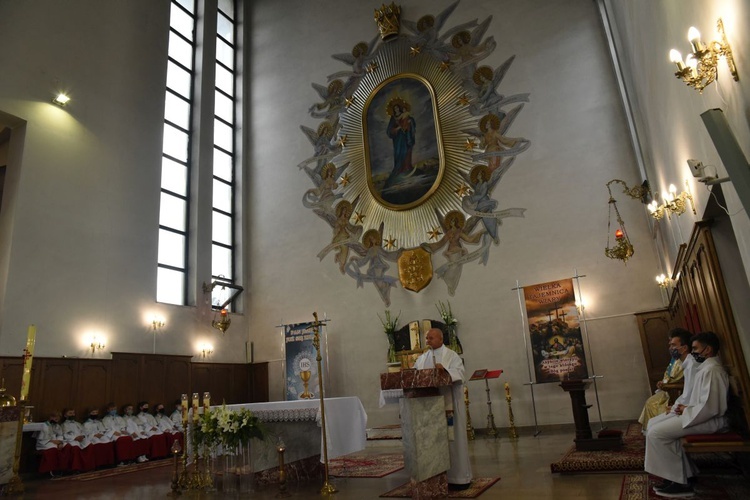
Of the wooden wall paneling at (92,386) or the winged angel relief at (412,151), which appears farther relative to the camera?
the winged angel relief at (412,151)

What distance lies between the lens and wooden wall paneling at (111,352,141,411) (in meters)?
10.9

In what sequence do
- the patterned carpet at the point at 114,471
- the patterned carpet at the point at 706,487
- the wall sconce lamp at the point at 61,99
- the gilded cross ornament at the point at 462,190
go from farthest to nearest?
the gilded cross ornament at the point at 462,190
the wall sconce lamp at the point at 61,99
the patterned carpet at the point at 114,471
the patterned carpet at the point at 706,487

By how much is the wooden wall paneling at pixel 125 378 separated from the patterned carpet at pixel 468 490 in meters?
7.61

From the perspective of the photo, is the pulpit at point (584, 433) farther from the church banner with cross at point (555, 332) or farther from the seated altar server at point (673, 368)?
the church banner with cross at point (555, 332)

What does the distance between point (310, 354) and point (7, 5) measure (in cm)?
968

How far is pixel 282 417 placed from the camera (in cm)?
632

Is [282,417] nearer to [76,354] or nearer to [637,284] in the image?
[76,354]

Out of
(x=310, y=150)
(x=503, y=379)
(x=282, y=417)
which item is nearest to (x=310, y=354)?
(x=503, y=379)

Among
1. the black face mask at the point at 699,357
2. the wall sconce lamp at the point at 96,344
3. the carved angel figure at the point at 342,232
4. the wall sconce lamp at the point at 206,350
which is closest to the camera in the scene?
Result: the black face mask at the point at 699,357

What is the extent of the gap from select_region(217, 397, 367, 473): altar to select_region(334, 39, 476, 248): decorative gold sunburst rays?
6.75 metres

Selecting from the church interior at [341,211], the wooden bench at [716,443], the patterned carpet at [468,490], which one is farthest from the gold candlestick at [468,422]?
the wooden bench at [716,443]

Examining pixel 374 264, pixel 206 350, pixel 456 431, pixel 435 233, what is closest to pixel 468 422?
pixel 435 233

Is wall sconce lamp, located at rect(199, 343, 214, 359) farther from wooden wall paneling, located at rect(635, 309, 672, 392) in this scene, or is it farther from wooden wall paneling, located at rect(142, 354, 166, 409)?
wooden wall paneling, located at rect(635, 309, 672, 392)

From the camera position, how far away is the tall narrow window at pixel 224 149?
49.5 feet
